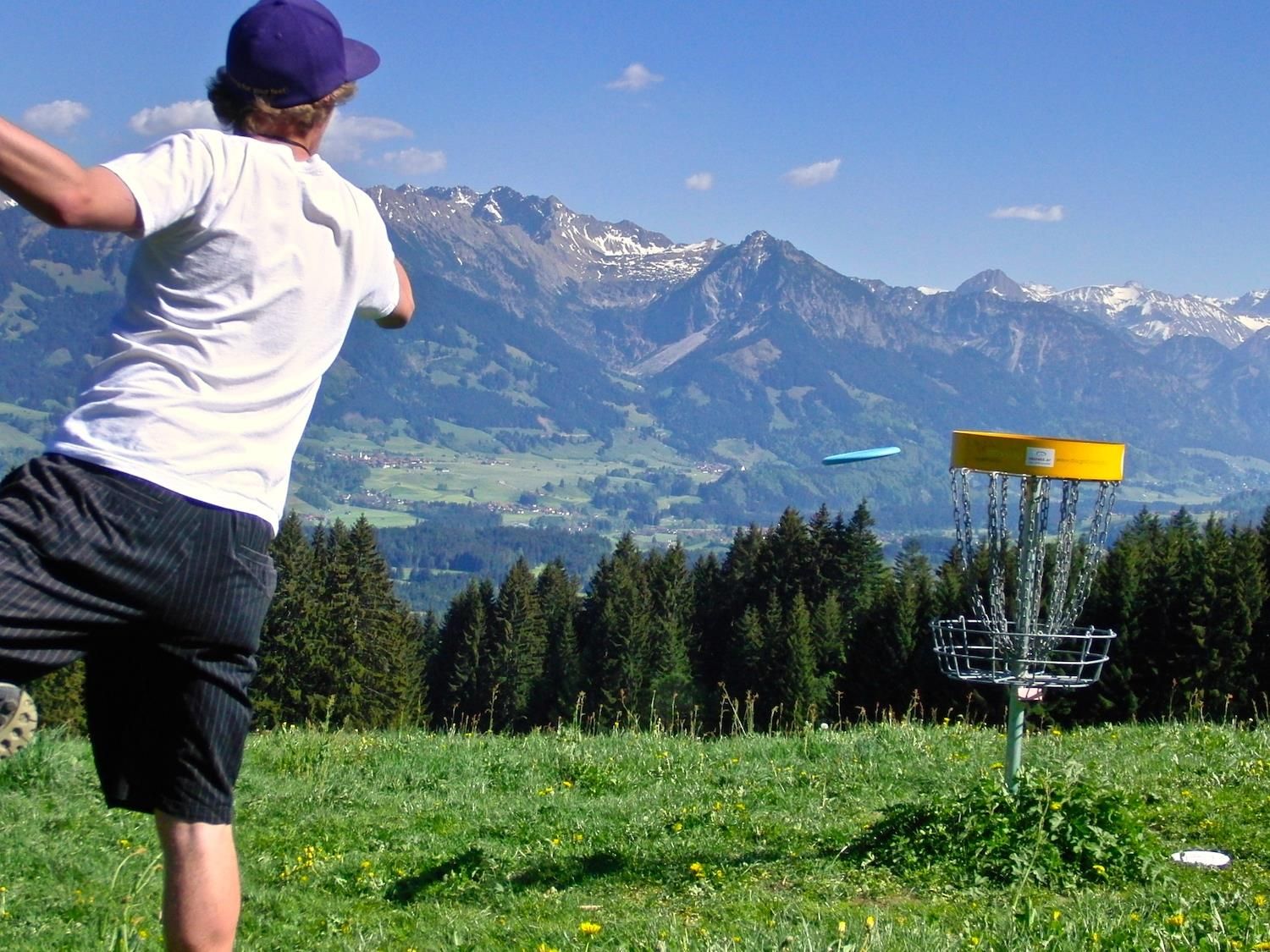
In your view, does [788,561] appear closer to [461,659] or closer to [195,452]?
[461,659]

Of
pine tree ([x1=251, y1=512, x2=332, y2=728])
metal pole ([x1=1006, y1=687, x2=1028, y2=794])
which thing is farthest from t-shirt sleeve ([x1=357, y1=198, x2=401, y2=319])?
pine tree ([x1=251, y1=512, x2=332, y2=728])

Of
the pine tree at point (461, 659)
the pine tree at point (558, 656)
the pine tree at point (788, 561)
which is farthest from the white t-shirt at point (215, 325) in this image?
A: the pine tree at point (788, 561)

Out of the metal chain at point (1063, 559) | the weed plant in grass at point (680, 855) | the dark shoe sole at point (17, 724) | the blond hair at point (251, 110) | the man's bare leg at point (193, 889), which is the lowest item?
the weed plant in grass at point (680, 855)

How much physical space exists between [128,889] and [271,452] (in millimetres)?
3744

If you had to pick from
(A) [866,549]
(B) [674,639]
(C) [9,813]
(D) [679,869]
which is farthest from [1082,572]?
(A) [866,549]

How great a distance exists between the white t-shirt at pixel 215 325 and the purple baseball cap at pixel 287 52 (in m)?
0.13

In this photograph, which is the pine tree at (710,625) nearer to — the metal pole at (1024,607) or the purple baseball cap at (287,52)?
the metal pole at (1024,607)

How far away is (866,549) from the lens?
6762cm

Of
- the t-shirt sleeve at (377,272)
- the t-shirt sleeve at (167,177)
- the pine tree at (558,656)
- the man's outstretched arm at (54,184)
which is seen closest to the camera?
the man's outstretched arm at (54,184)

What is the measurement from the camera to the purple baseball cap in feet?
9.66

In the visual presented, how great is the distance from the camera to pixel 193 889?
2.96 metres

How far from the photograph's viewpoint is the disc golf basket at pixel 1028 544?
6.36 m

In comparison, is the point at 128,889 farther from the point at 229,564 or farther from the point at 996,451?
the point at 996,451

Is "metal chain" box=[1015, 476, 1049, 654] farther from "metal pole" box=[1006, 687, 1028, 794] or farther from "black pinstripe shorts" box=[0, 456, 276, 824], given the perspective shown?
"black pinstripe shorts" box=[0, 456, 276, 824]
